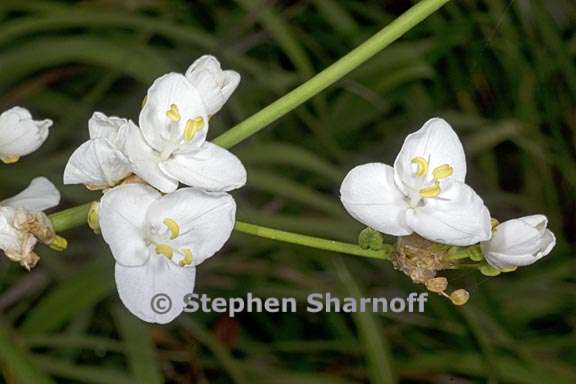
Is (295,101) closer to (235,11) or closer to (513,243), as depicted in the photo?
(513,243)

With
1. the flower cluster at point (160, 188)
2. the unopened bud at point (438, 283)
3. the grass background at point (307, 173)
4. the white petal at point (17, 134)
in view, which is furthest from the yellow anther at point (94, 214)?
the grass background at point (307, 173)

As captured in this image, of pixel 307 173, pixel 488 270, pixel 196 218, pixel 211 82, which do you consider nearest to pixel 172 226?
pixel 196 218

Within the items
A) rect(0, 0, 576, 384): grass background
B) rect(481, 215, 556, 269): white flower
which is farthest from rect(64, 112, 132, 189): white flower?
rect(0, 0, 576, 384): grass background

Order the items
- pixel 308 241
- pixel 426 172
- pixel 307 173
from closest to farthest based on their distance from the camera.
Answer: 1. pixel 308 241
2. pixel 426 172
3. pixel 307 173

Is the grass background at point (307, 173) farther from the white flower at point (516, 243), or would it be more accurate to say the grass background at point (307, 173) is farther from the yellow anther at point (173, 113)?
the yellow anther at point (173, 113)

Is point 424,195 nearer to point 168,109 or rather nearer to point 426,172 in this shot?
point 426,172

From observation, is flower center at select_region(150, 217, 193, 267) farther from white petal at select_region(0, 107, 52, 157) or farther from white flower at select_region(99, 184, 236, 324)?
white petal at select_region(0, 107, 52, 157)

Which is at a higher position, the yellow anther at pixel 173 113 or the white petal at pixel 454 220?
the yellow anther at pixel 173 113
